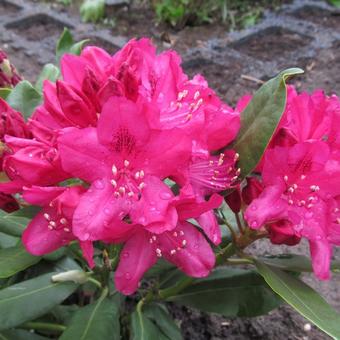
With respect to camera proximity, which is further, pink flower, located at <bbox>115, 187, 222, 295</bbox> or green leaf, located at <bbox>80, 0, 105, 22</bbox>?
green leaf, located at <bbox>80, 0, 105, 22</bbox>

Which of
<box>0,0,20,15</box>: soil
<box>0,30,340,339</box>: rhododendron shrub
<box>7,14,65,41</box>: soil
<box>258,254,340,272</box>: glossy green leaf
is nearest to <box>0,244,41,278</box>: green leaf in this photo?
<box>0,30,340,339</box>: rhododendron shrub

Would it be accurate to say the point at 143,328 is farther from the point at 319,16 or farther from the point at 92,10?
the point at 319,16

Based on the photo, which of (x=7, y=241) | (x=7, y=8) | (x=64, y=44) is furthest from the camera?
(x=7, y=8)

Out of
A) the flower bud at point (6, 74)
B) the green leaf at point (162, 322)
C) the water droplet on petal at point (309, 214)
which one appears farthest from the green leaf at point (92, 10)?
the water droplet on petal at point (309, 214)

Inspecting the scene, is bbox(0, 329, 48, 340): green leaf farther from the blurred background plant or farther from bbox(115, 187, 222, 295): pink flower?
the blurred background plant

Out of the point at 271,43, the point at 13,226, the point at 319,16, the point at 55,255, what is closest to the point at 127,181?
the point at 13,226
